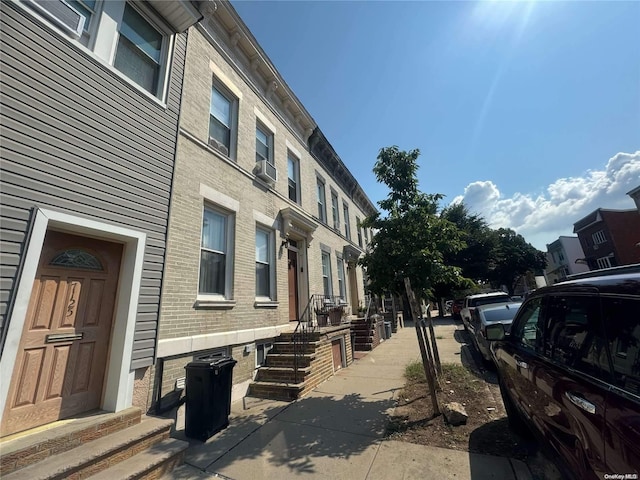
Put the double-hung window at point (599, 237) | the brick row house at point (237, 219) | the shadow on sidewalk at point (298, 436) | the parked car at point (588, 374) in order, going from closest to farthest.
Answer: the parked car at point (588, 374) < the shadow on sidewalk at point (298, 436) < the brick row house at point (237, 219) < the double-hung window at point (599, 237)

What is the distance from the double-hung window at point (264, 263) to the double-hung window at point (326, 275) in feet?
11.6

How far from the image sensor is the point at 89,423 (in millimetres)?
3381

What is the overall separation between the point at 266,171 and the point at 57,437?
668cm

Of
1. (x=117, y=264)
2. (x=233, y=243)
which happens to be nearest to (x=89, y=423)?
(x=117, y=264)

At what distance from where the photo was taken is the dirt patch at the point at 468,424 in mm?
3383

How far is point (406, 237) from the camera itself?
572 cm

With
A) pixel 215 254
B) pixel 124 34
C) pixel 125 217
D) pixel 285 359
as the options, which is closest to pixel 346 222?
pixel 285 359

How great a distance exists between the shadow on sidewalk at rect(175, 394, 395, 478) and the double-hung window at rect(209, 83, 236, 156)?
19.5 feet

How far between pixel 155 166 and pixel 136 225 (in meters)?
1.18

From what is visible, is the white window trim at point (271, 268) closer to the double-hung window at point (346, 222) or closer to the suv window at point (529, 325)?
the suv window at point (529, 325)

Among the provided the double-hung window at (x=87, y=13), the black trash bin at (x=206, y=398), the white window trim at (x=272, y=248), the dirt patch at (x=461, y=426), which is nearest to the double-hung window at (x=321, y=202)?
the white window trim at (x=272, y=248)

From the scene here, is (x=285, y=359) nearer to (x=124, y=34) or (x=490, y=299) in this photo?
(x=124, y=34)

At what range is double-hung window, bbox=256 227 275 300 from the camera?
761 cm

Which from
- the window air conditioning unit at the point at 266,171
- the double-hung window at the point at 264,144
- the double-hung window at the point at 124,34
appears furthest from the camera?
the double-hung window at the point at 264,144
